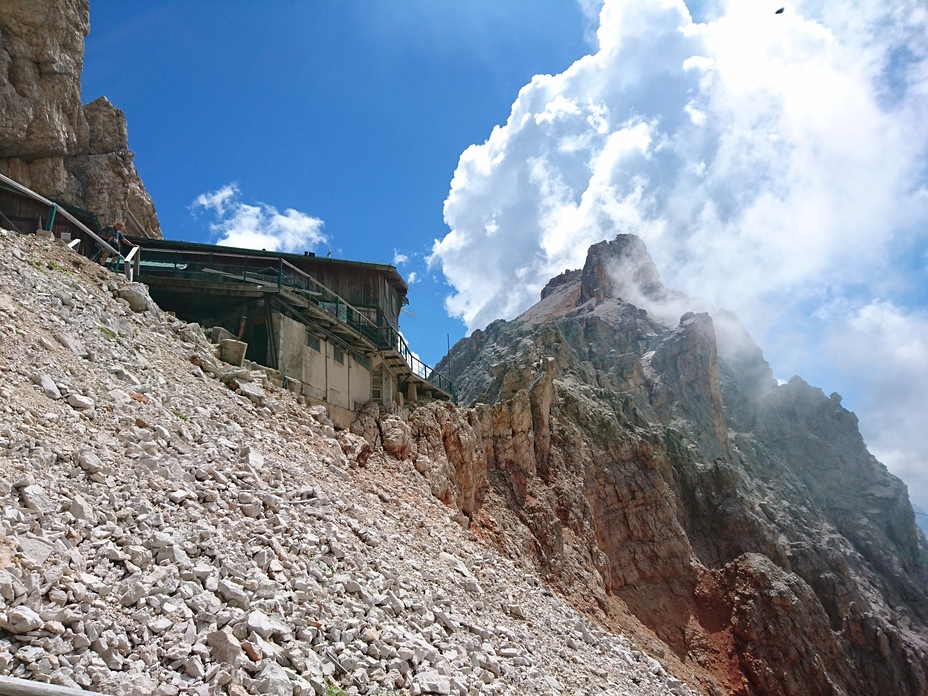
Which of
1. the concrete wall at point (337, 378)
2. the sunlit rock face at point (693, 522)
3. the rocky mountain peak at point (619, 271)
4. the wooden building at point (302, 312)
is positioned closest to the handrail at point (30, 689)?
the wooden building at point (302, 312)

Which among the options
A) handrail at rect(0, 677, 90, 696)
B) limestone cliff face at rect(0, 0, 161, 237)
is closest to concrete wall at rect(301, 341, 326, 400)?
handrail at rect(0, 677, 90, 696)

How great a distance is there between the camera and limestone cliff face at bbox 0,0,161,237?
27.5 metres

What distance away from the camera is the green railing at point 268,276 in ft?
72.0

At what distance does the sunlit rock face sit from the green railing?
23.5 ft

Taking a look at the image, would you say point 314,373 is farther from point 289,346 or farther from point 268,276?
point 268,276

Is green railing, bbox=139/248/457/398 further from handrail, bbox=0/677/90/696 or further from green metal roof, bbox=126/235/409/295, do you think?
handrail, bbox=0/677/90/696

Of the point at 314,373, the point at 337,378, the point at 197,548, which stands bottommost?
the point at 197,548

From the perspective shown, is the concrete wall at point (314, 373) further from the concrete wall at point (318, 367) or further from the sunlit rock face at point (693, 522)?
the sunlit rock face at point (693, 522)

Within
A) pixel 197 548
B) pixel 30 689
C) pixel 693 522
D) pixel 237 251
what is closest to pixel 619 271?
pixel 693 522

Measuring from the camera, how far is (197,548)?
756cm

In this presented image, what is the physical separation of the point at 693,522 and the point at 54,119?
1834 inches

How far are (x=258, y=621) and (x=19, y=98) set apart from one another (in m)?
30.1

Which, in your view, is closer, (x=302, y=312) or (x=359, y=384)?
(x=302, y=312)

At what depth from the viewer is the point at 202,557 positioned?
747cm
